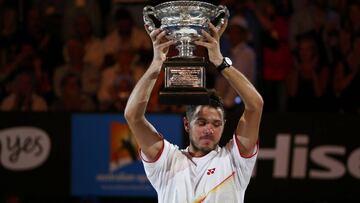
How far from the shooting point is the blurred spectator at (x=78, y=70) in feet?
30.0

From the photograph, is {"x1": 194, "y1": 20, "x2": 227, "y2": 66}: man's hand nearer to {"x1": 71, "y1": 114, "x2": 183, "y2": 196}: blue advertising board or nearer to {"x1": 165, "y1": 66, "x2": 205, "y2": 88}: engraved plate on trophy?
{"x1": 165, "y1": 66, "x2": 205, "y2": 88}: engraved plate on trophy

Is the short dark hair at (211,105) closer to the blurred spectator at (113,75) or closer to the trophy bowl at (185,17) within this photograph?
the trophy bowl at (185,17)

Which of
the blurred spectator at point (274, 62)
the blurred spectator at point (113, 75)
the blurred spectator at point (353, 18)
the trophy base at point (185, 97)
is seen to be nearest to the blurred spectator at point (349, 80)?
the blurred spectator at point (353, 18)

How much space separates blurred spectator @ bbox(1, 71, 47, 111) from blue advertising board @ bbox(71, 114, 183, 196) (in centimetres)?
96

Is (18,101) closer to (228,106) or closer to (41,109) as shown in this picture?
(41,109)

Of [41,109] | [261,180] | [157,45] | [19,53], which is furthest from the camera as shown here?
[19,53]

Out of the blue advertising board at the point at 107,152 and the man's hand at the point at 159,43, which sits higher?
the man's hand at the point at 159,43

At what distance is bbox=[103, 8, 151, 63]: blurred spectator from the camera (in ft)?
30.9

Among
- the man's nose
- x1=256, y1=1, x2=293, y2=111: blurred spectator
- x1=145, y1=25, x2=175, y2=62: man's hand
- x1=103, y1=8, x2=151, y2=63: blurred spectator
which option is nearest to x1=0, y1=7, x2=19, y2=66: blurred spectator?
x1=103, y1=8, x2=151, y2=63: blurred spectator

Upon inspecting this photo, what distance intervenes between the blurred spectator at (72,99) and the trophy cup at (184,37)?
4069 millimetres

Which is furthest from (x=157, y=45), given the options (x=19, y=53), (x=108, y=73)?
(x=19, y=53)

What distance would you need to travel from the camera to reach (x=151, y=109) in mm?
8656

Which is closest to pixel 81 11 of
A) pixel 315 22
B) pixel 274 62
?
pixel 274 62

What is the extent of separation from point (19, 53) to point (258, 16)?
300cm
